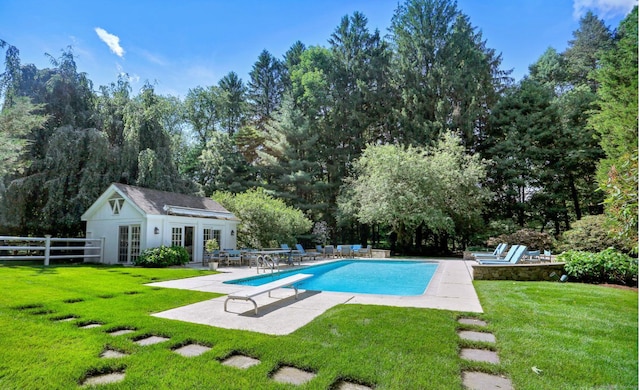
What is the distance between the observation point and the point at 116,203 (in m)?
15.1

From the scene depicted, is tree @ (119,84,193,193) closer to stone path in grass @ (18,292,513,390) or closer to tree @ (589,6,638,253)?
stone path in grass @ (18,292,513,390)

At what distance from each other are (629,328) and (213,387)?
5448 mm

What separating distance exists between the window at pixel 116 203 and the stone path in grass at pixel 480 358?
590 inches

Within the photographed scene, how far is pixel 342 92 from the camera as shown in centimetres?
2952


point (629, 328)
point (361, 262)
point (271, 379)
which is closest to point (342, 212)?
point (361, 262)

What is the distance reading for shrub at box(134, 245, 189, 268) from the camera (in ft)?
42.6

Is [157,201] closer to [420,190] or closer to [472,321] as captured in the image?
[420,190]

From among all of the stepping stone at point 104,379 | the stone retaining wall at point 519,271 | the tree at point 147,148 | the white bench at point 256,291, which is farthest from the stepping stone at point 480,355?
the tree at point 147,148

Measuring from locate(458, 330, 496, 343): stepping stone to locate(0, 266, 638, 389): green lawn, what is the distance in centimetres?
12

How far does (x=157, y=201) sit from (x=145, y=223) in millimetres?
1642

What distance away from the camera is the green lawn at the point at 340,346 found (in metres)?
3.07

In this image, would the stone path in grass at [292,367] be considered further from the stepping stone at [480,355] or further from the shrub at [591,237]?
the shrub at [591,237]

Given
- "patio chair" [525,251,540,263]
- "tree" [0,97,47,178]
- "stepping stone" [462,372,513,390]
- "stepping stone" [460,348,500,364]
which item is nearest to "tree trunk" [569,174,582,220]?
"patio chair" [525,251,540,263]

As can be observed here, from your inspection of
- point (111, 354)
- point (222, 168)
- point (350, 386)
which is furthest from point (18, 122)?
point (350, 386)
